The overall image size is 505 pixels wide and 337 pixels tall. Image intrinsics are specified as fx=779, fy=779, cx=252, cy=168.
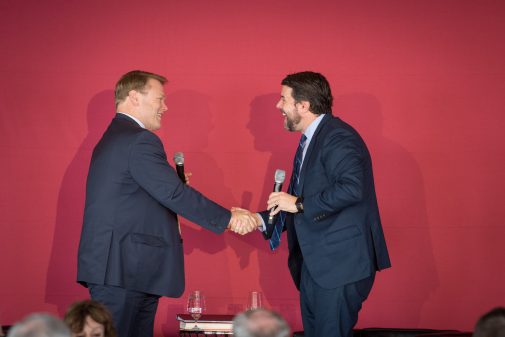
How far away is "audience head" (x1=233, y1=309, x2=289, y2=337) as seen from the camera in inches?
72.9

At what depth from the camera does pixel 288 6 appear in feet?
15.9

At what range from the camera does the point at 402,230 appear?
4.79 meters

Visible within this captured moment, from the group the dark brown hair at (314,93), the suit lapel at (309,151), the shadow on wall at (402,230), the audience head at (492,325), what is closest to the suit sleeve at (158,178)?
the suit lapel at (309,151)

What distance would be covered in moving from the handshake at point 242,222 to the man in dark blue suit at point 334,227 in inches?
9.3

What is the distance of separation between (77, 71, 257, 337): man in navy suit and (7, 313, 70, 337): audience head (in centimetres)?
190

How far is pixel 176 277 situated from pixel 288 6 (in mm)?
1972

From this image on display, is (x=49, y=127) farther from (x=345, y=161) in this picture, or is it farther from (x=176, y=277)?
(x=345, y=161)

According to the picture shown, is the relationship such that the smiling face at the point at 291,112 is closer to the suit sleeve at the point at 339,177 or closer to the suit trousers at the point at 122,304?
the suit sleeve at the point at 339,177

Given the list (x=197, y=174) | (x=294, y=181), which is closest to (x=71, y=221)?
(x=197, y=174)

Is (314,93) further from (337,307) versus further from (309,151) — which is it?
(337,307)

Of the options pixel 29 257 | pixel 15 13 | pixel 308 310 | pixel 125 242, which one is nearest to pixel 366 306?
pixel 308 310

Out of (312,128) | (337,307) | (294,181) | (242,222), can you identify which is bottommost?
(337,307)

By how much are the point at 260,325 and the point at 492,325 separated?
64 centimetres

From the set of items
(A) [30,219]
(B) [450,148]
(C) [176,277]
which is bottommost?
(C) [176,277]
